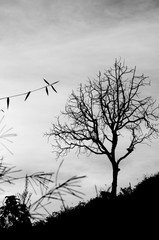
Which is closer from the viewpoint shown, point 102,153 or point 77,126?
point 102,153

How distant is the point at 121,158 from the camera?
916 inches

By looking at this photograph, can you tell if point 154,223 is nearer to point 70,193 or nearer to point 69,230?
point 69,230

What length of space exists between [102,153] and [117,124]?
2842mm

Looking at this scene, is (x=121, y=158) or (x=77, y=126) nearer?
(x=121, y=158)

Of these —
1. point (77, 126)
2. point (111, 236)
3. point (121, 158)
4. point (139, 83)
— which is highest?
point (139, 83)

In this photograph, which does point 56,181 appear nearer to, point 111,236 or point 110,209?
point 111,236

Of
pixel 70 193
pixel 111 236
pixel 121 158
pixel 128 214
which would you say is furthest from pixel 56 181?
pixel 121 158

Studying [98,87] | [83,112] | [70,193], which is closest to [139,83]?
[98,87]

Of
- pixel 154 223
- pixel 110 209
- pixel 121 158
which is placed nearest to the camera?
pixel 154 223

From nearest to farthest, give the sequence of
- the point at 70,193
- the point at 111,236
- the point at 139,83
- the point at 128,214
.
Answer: the point at 70,193
the point at 111,236
the point at 128,214
the point at 139,83

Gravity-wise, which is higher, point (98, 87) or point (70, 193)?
point (98, 87)

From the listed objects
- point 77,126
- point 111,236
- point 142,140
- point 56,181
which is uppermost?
point 77,126

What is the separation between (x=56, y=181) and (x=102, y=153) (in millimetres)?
21840

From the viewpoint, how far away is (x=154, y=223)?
5.77 metres
